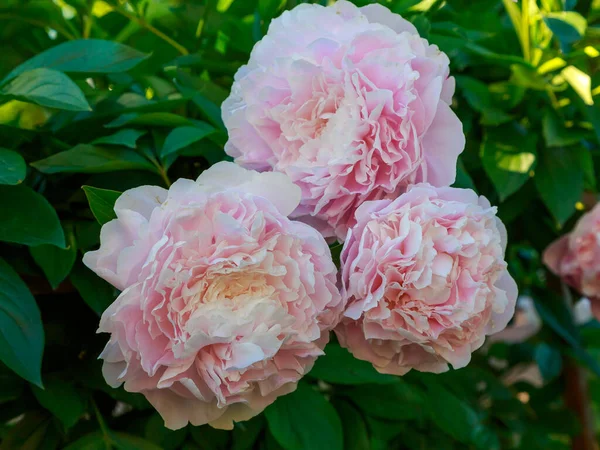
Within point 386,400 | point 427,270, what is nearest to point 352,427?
point 386,400

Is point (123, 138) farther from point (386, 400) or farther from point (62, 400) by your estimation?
point (386, 400)

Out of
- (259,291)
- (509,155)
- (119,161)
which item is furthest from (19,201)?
(509,155)

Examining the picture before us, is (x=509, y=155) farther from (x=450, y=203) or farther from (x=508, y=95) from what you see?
(x=450, y=203)

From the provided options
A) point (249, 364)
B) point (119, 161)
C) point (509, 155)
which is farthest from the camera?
point (509, 155)

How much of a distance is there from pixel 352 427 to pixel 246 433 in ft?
0.28

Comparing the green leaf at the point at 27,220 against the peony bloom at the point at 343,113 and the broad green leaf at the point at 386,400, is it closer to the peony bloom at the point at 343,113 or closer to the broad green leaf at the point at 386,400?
the peony bloom at the point at 343,113

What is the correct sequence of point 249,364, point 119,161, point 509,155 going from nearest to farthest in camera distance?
point 249,364, point 119,161, point 509,155

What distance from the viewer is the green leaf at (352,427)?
18.8 inches

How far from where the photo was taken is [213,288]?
0.91 feet

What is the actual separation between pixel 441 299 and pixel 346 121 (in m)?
0.10

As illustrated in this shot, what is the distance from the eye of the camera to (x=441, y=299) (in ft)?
0.96

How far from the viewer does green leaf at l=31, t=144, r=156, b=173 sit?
0.37 metres

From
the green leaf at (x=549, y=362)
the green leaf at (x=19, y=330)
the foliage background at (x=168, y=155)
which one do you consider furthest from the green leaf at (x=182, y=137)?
the green leaf at (x=549, y=362)

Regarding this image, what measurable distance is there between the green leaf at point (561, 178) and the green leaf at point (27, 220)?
14.1 inches
